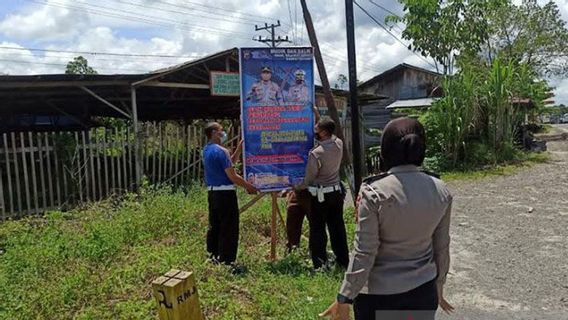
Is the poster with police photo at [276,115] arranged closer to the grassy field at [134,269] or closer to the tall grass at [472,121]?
the grassy field at [134,269]

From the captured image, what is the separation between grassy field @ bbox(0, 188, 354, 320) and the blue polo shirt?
794 mm

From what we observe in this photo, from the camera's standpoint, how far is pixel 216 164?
456cm

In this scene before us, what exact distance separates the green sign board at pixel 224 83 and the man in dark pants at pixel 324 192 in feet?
21.5

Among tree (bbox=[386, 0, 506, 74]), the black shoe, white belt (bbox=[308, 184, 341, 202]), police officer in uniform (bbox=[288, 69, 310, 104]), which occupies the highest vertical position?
tree (bbox=[386, 0, 506, 74])

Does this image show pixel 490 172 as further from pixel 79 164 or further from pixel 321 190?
pixel 79 164

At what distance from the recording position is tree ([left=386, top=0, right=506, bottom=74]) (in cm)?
1530

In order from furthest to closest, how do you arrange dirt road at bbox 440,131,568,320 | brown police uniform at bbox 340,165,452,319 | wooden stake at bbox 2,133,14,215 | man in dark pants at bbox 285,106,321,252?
wooden stake at bbox 2,133,14,215 < man in dark pants at bbox 285,106,321,252 < dirt road at bbox 440,131,568,320 < brown police uniform at bbox 340,165,452,319

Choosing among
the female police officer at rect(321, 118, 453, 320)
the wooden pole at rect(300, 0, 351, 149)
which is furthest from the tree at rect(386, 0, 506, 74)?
the female police officer at rect(321, 118, 453, 320)

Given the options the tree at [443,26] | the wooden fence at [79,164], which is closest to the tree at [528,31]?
the tree at [443,26]

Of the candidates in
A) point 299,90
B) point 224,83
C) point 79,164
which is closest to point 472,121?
point 224,83

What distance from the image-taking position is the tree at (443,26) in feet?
50.2

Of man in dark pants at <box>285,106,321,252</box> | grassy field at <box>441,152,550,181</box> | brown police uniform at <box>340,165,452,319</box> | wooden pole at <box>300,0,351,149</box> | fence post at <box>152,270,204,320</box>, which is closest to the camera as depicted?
brown police uniform at <box>340,165,452,319</box>

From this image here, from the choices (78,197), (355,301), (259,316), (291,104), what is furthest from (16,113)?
(355,301)

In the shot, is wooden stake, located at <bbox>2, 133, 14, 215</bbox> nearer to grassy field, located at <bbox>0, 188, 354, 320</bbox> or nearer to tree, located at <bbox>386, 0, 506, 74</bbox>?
grassy field, located at <bbox>0, 188, 354, 320</bbox>
